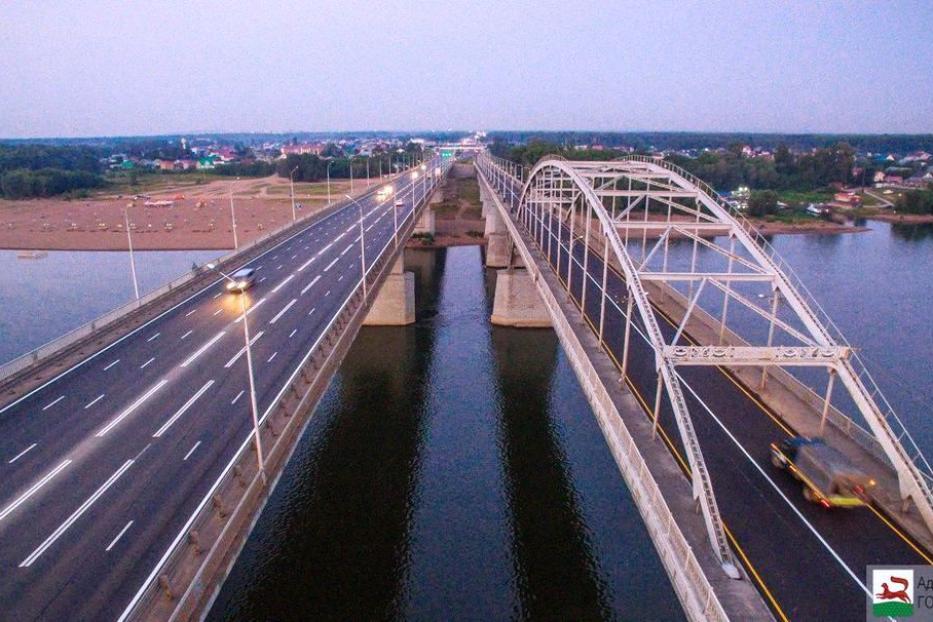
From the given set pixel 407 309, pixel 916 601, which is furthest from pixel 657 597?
pixel 407 309

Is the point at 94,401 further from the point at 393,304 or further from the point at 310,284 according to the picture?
the point at 393,304

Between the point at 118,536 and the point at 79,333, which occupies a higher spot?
the point at 79,333

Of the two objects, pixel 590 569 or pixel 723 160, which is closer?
pixel 590 569

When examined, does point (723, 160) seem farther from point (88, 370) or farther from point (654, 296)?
point (88, 370)

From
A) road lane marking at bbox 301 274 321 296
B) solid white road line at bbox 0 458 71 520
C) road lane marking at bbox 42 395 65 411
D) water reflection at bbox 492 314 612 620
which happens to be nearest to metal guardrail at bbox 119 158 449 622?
solid white road line at bbox 0 458 71 520

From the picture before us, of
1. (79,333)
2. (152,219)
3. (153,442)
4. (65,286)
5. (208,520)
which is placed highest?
(79,333)

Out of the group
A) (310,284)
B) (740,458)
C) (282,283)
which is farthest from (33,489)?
(282,283)
